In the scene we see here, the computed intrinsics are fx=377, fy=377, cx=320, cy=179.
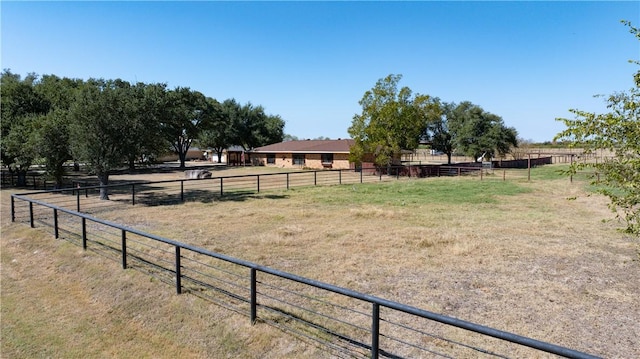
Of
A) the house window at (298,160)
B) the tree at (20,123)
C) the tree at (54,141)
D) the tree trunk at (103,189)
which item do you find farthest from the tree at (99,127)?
the house window at (298,160)

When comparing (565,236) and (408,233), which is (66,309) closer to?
(408,233)

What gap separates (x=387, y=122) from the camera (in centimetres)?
3269

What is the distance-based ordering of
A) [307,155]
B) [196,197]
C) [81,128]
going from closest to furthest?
[81,128] → [196,197] → [307,155]

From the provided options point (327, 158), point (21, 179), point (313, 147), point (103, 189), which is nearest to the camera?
Result: point (103, 189)

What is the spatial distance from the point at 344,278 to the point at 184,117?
4208 centimetres

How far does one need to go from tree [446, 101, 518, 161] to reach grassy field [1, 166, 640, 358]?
1110 inches

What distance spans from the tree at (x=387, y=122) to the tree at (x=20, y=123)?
22811 mm

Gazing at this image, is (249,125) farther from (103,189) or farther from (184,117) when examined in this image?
(103,189)

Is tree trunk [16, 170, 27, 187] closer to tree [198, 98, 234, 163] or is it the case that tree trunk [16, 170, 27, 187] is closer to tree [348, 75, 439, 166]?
tree [348, 75, 439, 166]

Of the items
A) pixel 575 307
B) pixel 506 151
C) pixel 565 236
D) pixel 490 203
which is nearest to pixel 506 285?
pixel 575 307

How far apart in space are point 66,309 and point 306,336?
385cm

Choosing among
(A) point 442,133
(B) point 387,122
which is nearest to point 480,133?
(A) point 442,133

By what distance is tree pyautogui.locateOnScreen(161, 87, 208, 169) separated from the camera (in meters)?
43.7

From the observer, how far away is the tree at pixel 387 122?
32406 millimetres
